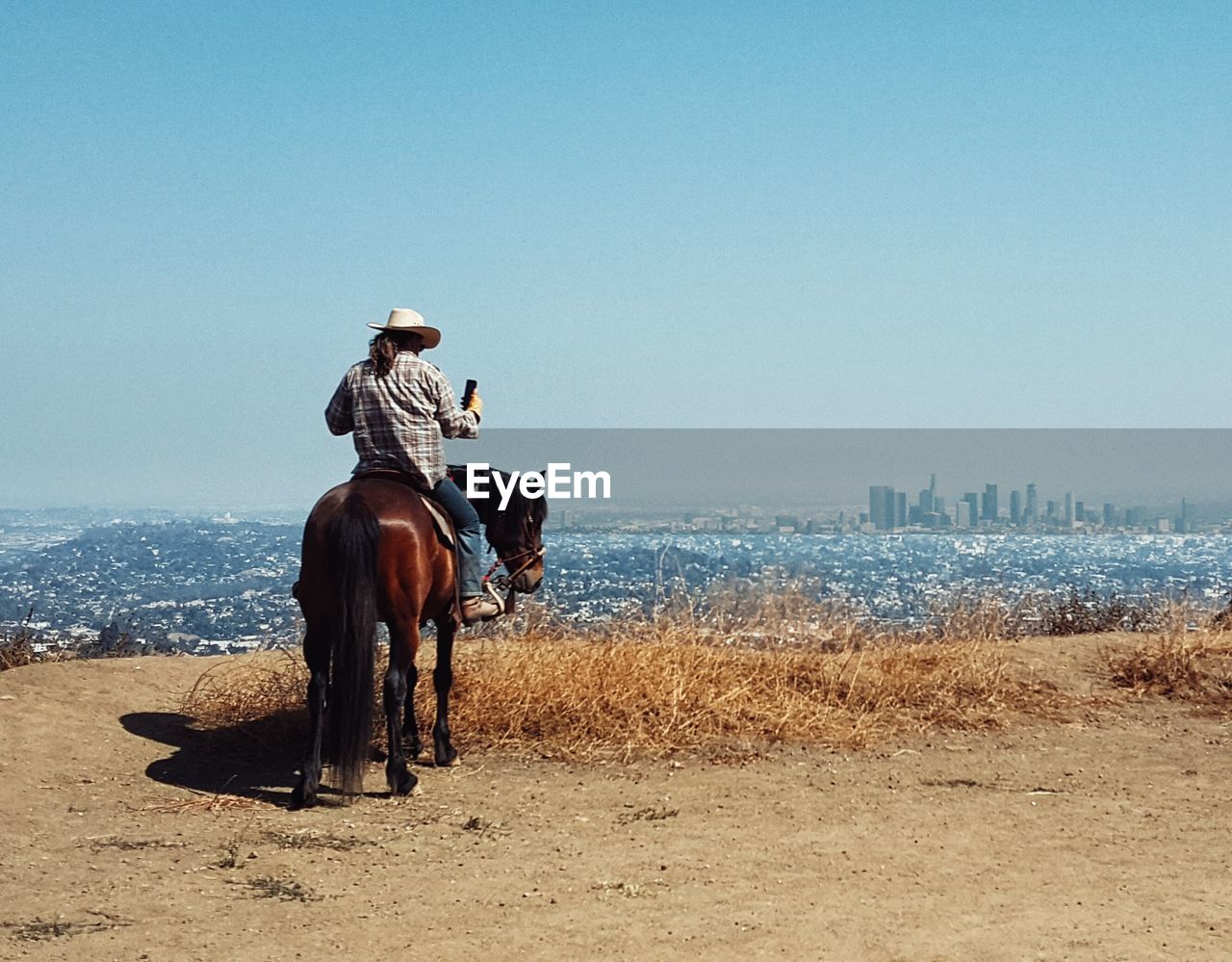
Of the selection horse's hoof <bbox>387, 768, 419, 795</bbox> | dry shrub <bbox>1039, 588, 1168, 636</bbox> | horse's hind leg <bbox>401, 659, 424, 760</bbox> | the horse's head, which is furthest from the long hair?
dry shrub <bbox>1039, 588, 1168, 636</bbox>

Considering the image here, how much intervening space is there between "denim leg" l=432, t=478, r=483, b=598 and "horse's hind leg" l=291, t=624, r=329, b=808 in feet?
3.31

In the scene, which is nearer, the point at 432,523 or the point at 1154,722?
the point at 432,523

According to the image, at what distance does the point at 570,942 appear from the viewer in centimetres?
512

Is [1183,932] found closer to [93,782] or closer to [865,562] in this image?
[93,782]

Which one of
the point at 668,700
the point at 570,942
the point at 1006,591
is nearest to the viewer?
the point at 570,942

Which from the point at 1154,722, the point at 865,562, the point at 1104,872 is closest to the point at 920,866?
the point at 1104,872

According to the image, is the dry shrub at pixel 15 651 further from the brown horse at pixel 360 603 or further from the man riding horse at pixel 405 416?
the man riding horse at pixel 405 416

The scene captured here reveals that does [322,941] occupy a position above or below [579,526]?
below

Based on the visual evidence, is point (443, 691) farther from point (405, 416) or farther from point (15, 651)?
point (15, 651)

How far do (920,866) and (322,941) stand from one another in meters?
2.63

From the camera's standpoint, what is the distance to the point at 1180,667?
10.5 metres

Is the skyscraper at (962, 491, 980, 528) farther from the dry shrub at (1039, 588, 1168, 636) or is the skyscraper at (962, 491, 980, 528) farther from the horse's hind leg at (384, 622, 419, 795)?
the horse's hind leg at (384, 622, 419, 795)

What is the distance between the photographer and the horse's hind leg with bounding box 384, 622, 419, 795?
7.57 metres

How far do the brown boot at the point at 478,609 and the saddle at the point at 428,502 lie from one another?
1.45 feet
